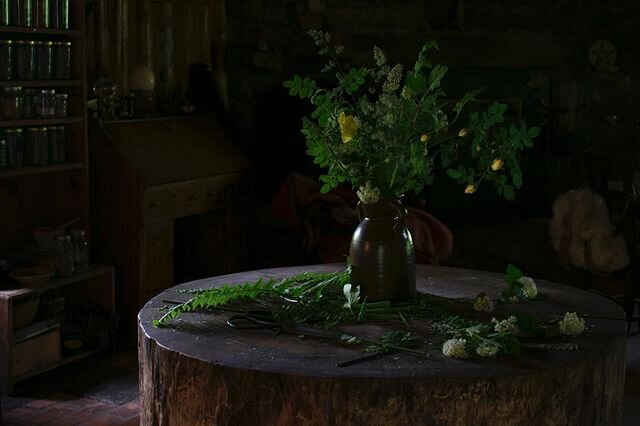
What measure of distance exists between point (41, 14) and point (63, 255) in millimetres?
1067

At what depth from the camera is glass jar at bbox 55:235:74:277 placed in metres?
4.04

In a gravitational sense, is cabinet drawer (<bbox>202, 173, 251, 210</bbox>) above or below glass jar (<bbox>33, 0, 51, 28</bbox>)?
below

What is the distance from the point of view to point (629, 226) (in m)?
4.60

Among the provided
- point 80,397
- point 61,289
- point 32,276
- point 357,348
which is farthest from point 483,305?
point 61,289

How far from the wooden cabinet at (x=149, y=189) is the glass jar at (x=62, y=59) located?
0.33 m

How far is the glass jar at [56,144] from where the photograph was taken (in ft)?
13.6

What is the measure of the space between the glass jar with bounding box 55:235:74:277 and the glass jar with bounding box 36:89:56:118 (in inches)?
22.0

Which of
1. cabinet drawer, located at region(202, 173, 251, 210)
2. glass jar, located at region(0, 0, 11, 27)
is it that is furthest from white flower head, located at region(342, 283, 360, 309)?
cabinet drawer, located at region(202, 173, 251, 210)

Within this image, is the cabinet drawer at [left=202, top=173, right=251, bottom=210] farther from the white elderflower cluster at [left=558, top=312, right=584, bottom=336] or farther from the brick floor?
the white elderflower cluster at [left=558, top=312, right=584, bottom=336]

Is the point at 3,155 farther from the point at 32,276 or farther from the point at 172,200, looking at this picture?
the point at 172,200

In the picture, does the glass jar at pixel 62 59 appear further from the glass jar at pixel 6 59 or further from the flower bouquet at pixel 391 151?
the flower bouquet at pixel 391 151

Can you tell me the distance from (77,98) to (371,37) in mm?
2487

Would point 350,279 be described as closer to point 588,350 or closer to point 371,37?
point 588,350

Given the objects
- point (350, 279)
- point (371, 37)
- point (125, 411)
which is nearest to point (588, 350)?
point (350, 279)
